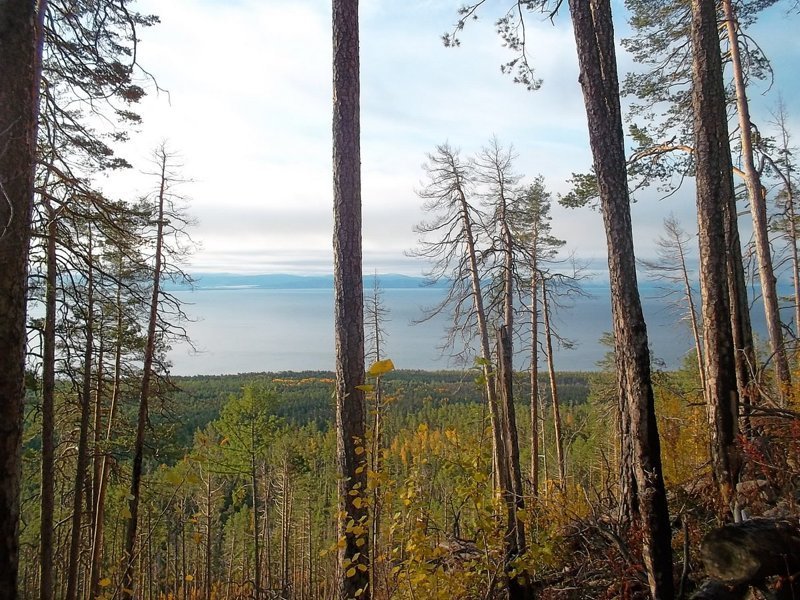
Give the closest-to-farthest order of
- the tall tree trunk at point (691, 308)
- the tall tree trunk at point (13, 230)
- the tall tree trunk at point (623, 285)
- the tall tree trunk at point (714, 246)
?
the tall tree trunk at point (13, 230)
the tall tree trunk at point (623, 285)
the tall tree trunk at point (714, 246)
the tall tree trunk at point (691, 308)

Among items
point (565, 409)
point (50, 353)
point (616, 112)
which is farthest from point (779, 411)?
point (565, 409)

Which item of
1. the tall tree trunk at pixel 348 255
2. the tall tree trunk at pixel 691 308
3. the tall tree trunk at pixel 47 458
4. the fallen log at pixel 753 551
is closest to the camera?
the fallen log at pixel 753 551

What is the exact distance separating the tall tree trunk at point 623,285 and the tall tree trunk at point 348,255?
1807 millimetres

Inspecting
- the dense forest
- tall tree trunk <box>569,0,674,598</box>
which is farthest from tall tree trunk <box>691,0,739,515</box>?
tall tree trunk <box>569,0,674,598</box>

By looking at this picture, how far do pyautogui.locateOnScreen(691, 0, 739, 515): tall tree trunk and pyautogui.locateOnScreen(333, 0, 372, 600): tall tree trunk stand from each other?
3.24 metres

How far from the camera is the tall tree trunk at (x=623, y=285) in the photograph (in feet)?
10.6

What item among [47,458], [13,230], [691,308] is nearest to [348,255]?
[13,230]

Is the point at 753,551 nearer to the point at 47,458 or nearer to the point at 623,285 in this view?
the point at 623,285

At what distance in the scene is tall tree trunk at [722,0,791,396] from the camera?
7789mm

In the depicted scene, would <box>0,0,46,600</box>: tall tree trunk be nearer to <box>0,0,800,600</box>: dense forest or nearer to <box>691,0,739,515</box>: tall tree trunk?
<box>0,0,800,600</box>: dense forest

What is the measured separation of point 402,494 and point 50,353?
20.0 feet

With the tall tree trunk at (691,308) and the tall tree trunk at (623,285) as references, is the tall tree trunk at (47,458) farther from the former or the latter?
the tall tree trunk at (691,308)

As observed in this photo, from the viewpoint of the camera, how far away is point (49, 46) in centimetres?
335

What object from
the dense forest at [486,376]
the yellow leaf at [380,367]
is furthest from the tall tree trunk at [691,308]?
the yellow leaf at [380,367]
